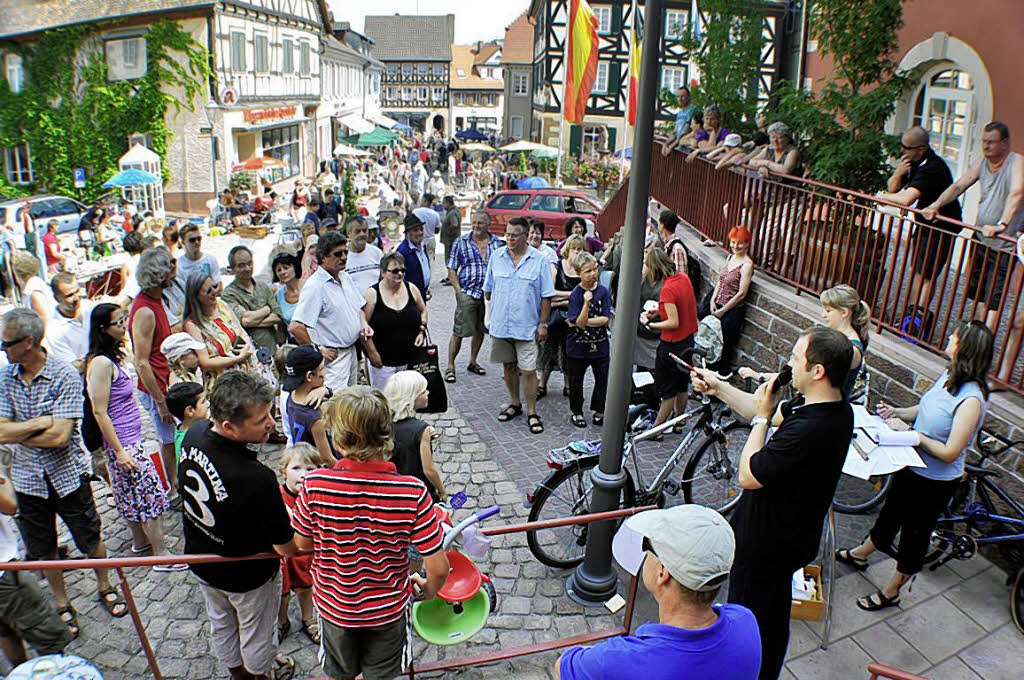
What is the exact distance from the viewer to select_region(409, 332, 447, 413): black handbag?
6535 mm

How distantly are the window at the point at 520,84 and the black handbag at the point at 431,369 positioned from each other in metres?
54.7

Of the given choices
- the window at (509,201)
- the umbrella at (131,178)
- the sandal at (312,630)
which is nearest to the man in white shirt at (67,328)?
the sandal at (312,630)

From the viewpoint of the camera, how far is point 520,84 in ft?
190

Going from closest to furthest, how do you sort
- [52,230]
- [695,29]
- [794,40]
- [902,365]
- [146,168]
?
[902,365]
[695,29]
[52,230]
[146,168]
[794,40]

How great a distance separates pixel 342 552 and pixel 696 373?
6.90 ft

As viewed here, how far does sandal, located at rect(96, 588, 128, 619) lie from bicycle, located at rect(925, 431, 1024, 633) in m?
5.08

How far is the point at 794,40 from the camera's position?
25875mm

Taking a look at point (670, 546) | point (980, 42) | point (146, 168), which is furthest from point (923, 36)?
point (146, 168)

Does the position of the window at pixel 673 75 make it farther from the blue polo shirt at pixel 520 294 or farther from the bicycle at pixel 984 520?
the bicycle at pixel 984 520

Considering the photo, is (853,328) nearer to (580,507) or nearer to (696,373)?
A: (696,373)

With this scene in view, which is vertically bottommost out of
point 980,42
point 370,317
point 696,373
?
point 370,317

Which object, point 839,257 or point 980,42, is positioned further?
point 980,42

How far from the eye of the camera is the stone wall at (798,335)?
16.2 ft

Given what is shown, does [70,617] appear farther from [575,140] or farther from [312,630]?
[575,140]
